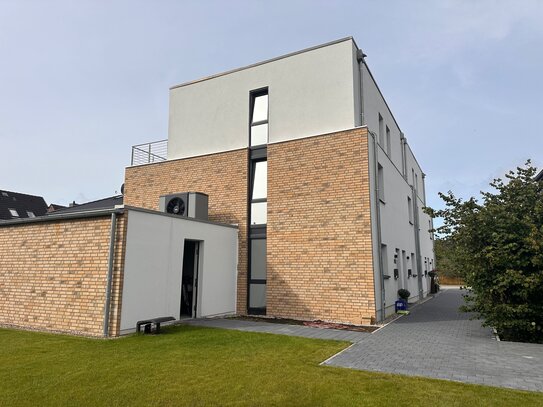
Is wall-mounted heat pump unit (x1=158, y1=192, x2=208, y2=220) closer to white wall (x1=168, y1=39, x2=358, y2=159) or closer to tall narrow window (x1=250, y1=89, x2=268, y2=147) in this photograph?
white wall (x1=168, y1=39, x2=358, y2=159)

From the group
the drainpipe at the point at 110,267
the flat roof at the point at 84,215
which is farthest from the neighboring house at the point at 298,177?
the drainpipe at the point at 110,267

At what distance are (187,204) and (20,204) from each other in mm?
35414

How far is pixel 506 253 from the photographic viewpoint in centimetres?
788

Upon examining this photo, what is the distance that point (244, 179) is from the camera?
40.6ft

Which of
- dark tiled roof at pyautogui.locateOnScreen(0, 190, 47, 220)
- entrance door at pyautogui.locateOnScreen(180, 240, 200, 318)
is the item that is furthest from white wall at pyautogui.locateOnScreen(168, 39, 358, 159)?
dark tiled roof at pyautogui.locateOnScreen(0, 190, 47, 220)

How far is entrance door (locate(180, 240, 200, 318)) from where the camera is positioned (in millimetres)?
10586

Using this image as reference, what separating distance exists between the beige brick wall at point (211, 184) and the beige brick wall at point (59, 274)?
180 inches

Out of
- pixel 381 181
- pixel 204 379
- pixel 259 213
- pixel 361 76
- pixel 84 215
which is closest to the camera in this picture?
pixel 204 379

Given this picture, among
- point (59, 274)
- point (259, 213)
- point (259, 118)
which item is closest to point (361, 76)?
point (259, 118)

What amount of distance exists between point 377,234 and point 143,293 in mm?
6569

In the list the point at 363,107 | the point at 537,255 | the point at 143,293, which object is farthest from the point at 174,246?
the point at 537,255

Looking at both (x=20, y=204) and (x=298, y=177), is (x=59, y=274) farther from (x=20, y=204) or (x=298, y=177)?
(x=20, y=204)

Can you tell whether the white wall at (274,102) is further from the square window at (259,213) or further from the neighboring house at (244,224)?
the square window at (259,213)

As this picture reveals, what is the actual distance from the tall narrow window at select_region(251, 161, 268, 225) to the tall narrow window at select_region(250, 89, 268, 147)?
A: 2.67 feet
